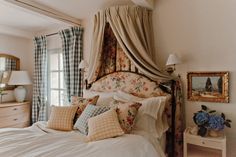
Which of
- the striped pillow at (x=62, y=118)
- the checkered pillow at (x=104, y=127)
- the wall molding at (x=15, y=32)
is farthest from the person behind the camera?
the wall molding at (x=15, y=32)

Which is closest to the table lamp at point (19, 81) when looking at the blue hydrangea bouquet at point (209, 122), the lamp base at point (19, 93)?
the lamp base at point (19, 93)

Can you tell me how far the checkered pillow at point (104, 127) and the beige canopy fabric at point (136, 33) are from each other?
884 millimetres

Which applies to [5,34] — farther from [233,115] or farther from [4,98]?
[233,115]

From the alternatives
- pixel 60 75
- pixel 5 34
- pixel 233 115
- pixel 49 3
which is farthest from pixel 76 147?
pixel 5 34

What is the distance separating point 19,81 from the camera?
166 inches

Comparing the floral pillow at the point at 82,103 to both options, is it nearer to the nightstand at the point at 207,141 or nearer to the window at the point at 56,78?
the nightstand at the point at 207,141

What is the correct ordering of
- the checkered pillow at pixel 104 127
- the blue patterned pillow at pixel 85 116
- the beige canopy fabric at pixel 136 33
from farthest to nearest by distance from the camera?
the beige canopy fabric at pixel 136 33 < the blue patterned pillow at pixel 85 116 < the checkered pillow at pixel 104 127

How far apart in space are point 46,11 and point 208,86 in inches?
103

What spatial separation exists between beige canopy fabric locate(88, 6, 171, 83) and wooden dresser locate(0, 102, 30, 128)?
2666 millimetres

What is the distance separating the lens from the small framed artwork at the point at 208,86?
2.33 meters

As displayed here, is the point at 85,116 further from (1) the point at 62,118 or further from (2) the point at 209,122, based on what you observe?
(2) the point at 209,122

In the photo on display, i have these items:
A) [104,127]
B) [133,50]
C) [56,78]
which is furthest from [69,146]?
[56,78]

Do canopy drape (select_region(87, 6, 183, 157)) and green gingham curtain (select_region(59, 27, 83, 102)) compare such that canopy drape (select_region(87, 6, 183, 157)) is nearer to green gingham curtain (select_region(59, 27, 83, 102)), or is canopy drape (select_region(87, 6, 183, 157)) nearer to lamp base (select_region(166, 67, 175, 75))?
lamp base (select_region(166, 67, 175, 75))

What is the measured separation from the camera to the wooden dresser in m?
3.84
